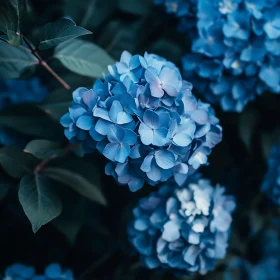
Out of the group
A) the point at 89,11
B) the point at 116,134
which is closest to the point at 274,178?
the point at 116,134

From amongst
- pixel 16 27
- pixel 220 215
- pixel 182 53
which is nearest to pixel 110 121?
pixel 16 27

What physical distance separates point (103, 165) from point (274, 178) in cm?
44

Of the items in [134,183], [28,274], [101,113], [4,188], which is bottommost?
[28,274]

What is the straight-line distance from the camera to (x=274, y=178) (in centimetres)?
118

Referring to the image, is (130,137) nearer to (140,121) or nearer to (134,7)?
(140,121)

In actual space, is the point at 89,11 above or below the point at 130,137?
below

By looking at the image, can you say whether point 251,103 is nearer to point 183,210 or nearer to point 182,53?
point 182,53

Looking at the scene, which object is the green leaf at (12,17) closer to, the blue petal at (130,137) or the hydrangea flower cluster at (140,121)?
the hydrangea flower cluster at (140,121)

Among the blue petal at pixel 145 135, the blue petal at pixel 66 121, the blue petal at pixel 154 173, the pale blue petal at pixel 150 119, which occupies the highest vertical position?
the pale blue petal at pixel 150 119

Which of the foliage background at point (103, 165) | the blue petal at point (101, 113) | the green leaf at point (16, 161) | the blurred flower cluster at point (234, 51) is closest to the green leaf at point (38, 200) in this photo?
the green leaf at point (16, 161)

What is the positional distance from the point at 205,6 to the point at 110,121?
42 centimetres

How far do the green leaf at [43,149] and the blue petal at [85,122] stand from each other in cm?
18

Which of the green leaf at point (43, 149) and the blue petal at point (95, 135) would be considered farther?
the green leaf at point (43, 149)

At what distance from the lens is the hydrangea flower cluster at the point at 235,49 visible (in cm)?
105
